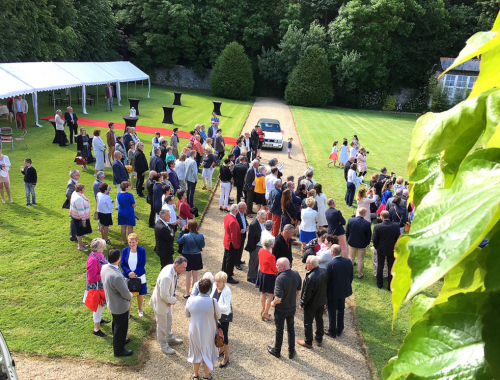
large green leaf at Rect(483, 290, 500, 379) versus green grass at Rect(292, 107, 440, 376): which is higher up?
large green leaf at Rect(483, 290, 500, 379)

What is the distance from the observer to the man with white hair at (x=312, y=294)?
7.58 meters

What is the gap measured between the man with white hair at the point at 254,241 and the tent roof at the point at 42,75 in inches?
641

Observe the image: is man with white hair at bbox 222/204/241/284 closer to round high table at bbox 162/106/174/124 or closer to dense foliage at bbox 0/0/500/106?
round high table at bbox 162/106/174/124

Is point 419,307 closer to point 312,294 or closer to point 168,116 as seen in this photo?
point 312,294

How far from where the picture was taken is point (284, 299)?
24.5 feet

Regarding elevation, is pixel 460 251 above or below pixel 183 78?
below

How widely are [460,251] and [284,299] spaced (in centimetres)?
731

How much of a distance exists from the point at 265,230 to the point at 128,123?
1334 centimetres

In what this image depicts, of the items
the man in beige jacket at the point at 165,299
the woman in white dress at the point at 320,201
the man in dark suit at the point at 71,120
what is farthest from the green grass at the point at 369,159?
the man in dark suit at the point at 71,120

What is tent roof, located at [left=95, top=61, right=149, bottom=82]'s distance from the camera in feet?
102

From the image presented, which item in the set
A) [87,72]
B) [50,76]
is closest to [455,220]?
[50,76]

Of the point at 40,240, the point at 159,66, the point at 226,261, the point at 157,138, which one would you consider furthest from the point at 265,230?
the point at 159,66

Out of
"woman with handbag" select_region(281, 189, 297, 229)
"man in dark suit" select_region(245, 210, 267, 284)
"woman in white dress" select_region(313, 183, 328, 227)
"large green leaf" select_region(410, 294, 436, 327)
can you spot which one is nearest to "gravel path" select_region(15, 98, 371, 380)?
"man in dark suit" select_region(245, 210, 267, 284)

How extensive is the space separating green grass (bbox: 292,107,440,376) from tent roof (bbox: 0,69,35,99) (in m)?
14.3
